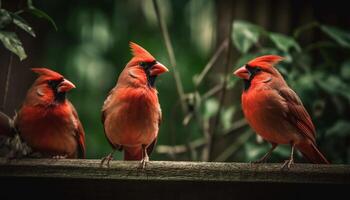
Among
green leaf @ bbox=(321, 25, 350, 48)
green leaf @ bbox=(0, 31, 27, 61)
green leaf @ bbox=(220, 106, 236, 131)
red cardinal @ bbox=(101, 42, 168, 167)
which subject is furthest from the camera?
green leaf @ bbox=(220, 106, 236, 131)

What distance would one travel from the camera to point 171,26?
5.06 m

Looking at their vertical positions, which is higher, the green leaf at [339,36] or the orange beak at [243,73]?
the orange beak at [243,73]

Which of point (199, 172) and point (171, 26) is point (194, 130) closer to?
point (171, 26)

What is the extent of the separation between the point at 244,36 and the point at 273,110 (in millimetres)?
793

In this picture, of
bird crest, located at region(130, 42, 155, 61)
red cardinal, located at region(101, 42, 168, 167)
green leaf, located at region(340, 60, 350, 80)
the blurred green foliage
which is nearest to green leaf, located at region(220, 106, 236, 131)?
the blurred green foliage

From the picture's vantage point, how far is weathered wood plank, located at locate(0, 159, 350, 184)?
211cm

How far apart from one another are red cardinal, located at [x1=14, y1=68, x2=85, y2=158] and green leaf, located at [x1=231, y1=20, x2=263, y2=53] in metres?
0.97

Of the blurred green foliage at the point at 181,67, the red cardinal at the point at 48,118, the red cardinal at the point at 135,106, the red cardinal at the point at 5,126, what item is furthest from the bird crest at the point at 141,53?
the blurred green foliage at the point at 181,67

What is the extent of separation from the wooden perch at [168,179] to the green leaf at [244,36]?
3.93 feet

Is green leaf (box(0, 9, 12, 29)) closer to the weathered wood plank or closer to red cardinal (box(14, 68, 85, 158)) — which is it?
red cardinal (box(14, 68, 85, 158))

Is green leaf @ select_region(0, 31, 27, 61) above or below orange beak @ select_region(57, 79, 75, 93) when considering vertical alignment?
above

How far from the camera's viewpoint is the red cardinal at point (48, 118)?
8.53 feet

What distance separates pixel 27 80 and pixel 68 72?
62 cm

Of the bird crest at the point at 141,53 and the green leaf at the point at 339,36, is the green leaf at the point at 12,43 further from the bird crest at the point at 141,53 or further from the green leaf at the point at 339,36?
the green leaf at the point at 339,36
